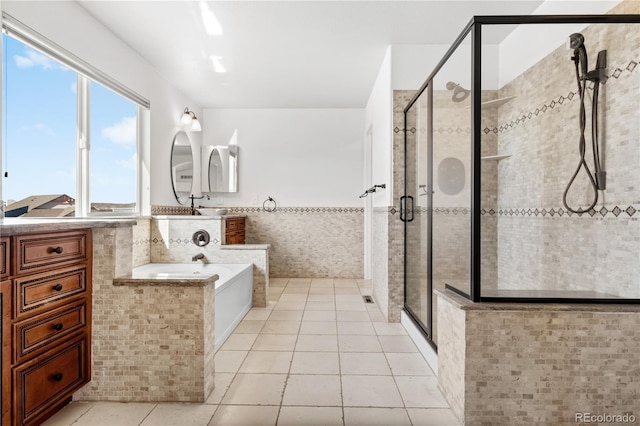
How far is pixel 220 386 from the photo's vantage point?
1925 millimetres

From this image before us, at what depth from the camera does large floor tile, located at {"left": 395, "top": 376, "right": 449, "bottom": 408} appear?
175cm

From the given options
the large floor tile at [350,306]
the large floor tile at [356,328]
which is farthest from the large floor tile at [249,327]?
the large floor tile at [350,306]

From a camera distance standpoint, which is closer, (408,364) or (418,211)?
(408,364)

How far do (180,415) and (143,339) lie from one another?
409 millimetres

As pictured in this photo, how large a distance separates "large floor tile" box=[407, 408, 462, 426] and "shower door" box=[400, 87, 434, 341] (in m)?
0.62

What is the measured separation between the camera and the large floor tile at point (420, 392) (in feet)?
5.75

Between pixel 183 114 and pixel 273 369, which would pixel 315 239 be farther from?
pixel 273 369

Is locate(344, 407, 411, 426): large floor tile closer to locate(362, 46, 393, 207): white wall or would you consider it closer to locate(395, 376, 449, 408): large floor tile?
locate(395, 376, 449, 408): large floor tile

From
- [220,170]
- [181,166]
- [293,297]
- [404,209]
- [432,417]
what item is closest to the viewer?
[432,417]

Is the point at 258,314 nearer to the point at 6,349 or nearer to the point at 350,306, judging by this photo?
the point at 350,306

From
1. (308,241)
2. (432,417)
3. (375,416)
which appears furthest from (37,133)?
(308,241)

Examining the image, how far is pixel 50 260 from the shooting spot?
1.50 m

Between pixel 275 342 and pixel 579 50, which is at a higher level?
pixel 579 50

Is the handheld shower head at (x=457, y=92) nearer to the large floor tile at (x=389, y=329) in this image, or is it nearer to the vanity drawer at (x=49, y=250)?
the large floor tile at (x=389, y=329)
